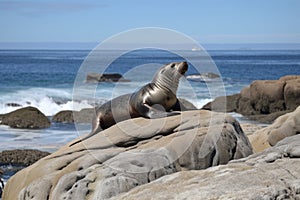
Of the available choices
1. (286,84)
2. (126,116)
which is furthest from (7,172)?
(286,84)

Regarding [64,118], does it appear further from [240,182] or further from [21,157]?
[240,182]

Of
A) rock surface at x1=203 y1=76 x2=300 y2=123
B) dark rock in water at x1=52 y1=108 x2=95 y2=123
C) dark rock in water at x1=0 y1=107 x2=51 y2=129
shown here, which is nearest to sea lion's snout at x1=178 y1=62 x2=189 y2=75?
dark rock in water at x1=52 y1=108 x2=95 y2=123

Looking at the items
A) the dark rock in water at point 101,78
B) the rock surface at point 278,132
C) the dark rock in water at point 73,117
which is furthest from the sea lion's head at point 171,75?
the dark rock in water at point 101,78

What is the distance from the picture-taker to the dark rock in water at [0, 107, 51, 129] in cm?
1911

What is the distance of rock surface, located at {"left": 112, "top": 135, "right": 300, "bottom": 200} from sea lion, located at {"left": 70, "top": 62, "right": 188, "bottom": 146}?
2.98m

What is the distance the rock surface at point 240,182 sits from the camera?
5.00m

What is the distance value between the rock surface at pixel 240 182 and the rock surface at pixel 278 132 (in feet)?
18.0

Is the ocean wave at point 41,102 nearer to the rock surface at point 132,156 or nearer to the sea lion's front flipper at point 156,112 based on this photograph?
the sea lion's front flipper at point 156,112

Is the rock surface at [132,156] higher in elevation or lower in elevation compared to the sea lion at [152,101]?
lower

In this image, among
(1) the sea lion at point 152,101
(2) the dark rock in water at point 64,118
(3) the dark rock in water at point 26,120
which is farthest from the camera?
(2) the dark rock in water at point 64,118

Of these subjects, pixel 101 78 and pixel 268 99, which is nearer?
pixel 268 99

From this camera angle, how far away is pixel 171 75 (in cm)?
920

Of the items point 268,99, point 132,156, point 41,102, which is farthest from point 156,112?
point 41,102

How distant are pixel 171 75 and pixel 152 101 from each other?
54 centimetres
